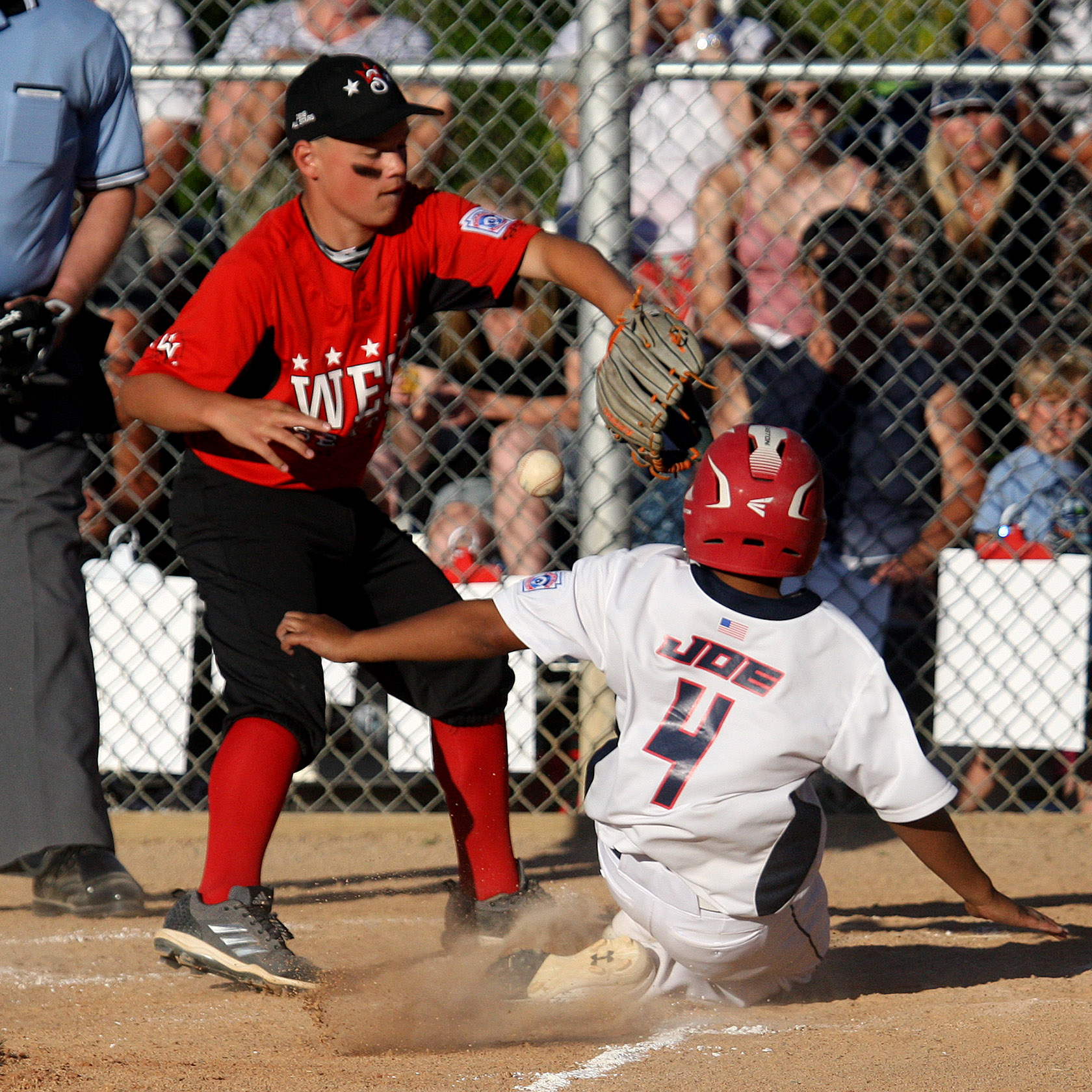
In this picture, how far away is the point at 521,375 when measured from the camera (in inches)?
177

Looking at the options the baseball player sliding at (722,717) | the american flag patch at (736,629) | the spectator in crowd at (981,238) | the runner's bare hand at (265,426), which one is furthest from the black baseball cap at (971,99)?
the runner's bare hand at (265,426)

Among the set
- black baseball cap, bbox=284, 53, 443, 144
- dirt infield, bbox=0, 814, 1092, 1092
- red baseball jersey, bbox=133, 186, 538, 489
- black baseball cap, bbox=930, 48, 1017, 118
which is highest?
black baseball cap, bbox=930, 48, 1017, 118

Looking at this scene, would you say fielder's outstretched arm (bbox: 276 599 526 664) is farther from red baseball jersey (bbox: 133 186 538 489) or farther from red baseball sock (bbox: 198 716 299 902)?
red baseball jersey (bbox: 133 186 538 489)

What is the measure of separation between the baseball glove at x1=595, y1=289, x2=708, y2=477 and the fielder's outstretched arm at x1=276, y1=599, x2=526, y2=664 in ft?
1.55

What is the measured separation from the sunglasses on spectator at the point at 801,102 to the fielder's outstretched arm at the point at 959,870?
254 cm

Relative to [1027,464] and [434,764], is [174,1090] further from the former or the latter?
[1027,464]

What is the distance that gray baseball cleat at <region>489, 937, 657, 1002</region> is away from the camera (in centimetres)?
262

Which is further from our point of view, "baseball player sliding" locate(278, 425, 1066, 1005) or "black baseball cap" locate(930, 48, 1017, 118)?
"black baseball cap" locate(930, 48, 1017, 118)

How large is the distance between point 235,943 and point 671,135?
3.11 metres

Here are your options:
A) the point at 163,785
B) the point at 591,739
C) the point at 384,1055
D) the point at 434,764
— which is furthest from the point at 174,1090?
the point at 163,785

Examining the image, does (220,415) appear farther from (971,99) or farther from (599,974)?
(971,99)

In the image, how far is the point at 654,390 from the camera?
109 inches

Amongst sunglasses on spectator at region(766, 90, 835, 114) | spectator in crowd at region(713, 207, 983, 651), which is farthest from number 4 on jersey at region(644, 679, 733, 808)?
sunglasses on spectator at region(766, 90, 835, 114)

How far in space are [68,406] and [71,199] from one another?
501 millimetres
